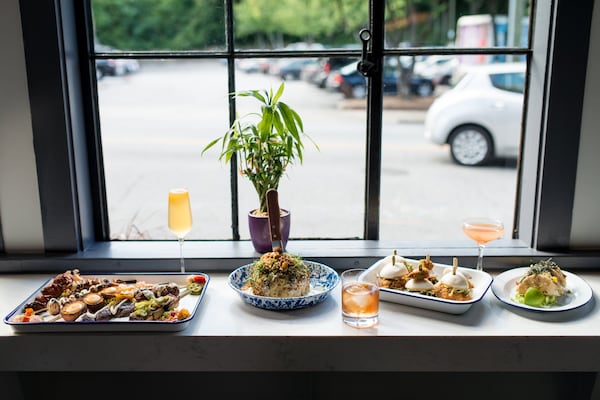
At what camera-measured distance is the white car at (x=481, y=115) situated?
6.26 feet

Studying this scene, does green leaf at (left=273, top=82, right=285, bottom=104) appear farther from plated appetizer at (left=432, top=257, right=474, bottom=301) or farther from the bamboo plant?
plated appetizer at (left=432, top=257, right=474, bottom=301)

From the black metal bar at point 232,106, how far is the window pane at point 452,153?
520 millimetres

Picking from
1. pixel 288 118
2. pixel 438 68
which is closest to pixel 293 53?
pixel 288 118

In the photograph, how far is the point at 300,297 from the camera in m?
1.46

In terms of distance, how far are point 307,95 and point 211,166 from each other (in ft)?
1.43

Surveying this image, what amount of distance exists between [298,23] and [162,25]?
2.36ft

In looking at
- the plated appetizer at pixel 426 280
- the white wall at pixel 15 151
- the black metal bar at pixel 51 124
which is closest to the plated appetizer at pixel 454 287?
the plated appetizer at pixel 426 280

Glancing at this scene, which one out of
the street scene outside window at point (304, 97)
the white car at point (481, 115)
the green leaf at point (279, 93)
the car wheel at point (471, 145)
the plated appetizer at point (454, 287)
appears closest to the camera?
the plated appetizer at point (454, 287)

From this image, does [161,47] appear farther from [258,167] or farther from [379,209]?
[379,209]

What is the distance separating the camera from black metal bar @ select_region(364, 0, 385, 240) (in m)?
1.75

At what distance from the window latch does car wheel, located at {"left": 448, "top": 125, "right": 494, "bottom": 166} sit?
26.9 inches

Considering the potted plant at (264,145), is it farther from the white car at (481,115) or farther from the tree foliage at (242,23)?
the white car at (481,115)

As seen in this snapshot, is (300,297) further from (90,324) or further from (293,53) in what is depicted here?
(293,53)

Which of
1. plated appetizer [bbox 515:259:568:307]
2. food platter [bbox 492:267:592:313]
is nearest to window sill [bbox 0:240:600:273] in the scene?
food platter [bbox 492:267:592:313]
